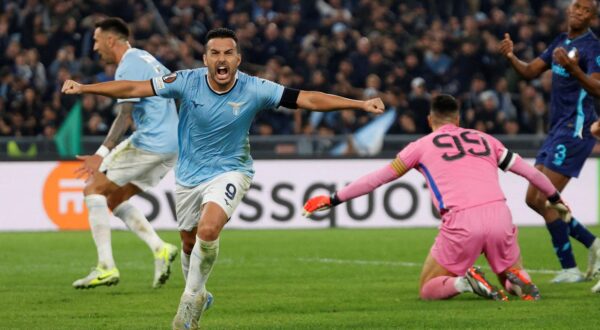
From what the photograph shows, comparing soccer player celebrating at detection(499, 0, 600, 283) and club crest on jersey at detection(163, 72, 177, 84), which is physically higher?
club crest on jersey at detection(163, 72, 177, 84)

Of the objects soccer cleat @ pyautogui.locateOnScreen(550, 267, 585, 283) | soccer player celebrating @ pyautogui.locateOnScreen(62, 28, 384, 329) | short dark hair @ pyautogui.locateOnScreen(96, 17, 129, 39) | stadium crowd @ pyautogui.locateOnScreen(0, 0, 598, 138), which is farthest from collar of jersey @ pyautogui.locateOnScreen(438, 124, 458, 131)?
stadium crowd @ pyautogui.locateOnScreen(0, 0, 598, 138)

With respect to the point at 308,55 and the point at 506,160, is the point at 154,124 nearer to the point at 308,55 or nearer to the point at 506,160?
the point at 506,160

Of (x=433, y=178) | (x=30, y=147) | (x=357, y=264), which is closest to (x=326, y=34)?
(x=30, y=147)

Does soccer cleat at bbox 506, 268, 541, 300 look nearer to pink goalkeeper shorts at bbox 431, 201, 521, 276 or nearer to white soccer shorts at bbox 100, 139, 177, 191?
pink goalkeeper shorts at bbox 431, 201, 521, 276

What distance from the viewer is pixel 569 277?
1124cm

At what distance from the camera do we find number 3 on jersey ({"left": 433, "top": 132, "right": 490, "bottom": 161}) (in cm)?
953

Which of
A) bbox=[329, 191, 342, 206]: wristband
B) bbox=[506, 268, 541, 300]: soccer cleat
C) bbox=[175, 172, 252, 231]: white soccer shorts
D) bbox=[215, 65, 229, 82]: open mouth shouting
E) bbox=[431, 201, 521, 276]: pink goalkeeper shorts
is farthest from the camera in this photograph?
bbox=[506, 268, 541, 300]: soccer cleat

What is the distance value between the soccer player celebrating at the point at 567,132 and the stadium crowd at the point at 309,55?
401 inches

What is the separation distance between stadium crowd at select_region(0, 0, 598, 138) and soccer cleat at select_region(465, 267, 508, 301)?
472 inches

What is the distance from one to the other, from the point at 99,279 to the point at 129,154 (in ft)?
4.42

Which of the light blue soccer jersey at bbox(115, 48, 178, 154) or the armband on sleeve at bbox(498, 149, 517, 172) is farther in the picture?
the light blue soccer jersey at bbox(115, 48, 178, 154)

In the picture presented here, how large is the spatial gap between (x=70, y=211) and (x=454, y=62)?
26.0 feet

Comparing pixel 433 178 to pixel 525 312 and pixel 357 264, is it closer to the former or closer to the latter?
pixel 525 312

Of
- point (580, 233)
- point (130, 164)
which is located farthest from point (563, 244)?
point (130, 164)
